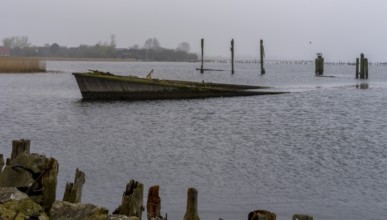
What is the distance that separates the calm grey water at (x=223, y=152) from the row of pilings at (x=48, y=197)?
8.46 ft

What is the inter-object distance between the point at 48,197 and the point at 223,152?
1146cm

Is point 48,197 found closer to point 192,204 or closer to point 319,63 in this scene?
point 192,204

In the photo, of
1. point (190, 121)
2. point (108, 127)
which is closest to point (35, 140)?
point (108, 127)

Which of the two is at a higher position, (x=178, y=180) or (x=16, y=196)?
(x=16, y=196)

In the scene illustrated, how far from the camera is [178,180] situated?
599 inches

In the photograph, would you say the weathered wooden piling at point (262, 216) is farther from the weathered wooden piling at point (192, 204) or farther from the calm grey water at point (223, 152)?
the calm grey water at point (223, 152)

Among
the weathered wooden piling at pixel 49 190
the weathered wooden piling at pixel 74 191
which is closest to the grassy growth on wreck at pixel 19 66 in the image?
the weathered wooden piling at pixel 49 190

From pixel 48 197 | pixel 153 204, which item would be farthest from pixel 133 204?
pixel 48 197

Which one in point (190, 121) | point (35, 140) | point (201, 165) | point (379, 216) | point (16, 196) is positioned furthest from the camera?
point (190, 121)

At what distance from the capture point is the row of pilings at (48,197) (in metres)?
8.30

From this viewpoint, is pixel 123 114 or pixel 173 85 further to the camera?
pixel 173 85

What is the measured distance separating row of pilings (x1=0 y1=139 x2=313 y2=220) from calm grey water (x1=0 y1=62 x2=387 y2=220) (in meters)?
2.58

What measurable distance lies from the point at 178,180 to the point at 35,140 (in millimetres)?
9821

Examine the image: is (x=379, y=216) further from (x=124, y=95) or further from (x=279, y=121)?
(x=124, y=95)
